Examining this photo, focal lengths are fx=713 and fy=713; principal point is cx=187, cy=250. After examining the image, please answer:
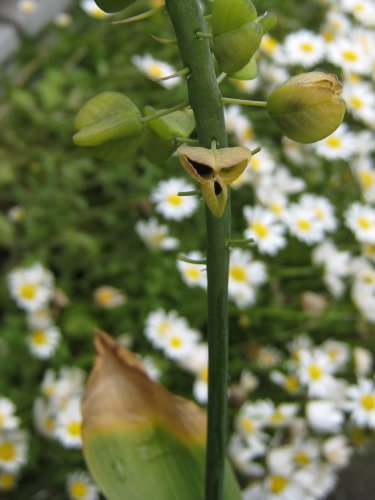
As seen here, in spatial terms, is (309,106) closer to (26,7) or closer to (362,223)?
(362,223)

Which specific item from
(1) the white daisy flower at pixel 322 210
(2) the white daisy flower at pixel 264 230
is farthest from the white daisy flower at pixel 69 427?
(1) the white daisy flower at pixel 322 210

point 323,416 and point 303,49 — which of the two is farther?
point 303,49

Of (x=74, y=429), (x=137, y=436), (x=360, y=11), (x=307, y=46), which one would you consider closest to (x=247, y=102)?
(x=137, y=436)

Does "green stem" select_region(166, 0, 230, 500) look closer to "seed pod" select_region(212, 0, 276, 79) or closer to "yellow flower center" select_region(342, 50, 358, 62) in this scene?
"seed pod" select_region(212, 0, 276, 79)

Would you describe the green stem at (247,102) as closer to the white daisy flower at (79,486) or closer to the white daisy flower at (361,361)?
the white daisy flower at (79,486)

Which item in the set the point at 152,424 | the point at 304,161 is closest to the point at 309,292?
the point at 304,161

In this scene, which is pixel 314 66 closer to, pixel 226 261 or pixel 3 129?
pixel 3 129
